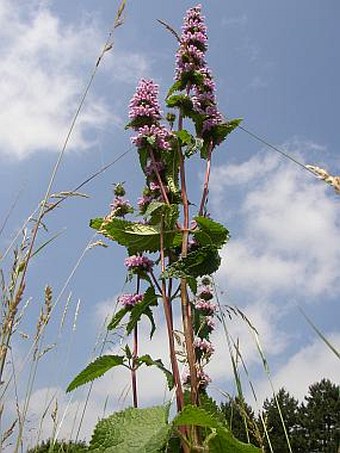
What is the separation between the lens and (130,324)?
2.67 metres

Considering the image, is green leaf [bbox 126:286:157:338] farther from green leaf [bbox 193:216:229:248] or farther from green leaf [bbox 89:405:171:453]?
green leaf [bbox 89:405:171:453]

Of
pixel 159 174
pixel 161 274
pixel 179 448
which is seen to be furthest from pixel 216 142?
pixel 179 448

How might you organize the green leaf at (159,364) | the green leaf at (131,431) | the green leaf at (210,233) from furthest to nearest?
the green leaf at (210,233) < the green leaf at (159,364) < the green leaf at (131,431)

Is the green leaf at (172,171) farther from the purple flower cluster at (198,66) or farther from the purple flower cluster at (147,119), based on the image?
the purple flower cluster at (198,66)

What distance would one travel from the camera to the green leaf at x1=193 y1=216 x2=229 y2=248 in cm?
245

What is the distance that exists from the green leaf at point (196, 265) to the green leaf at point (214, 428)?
0.49 m

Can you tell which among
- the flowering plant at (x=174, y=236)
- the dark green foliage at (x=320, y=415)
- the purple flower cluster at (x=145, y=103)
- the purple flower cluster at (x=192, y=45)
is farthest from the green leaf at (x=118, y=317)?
the dark green foliage at (x=320, y=415)

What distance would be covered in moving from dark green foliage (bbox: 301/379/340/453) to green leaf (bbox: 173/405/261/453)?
2430 centimetres

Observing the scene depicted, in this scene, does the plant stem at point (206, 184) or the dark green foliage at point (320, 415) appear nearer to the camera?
the plant stem at point (206, 184)

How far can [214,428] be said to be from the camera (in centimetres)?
201

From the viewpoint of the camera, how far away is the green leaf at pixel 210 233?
96.6 inches

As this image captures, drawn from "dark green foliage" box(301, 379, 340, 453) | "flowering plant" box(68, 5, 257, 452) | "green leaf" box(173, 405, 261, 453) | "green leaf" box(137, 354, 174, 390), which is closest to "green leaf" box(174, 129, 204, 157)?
"flowering plant" box(68, 5, 257, 452)

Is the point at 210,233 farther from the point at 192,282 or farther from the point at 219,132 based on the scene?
the point at 219,132

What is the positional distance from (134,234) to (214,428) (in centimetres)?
81
